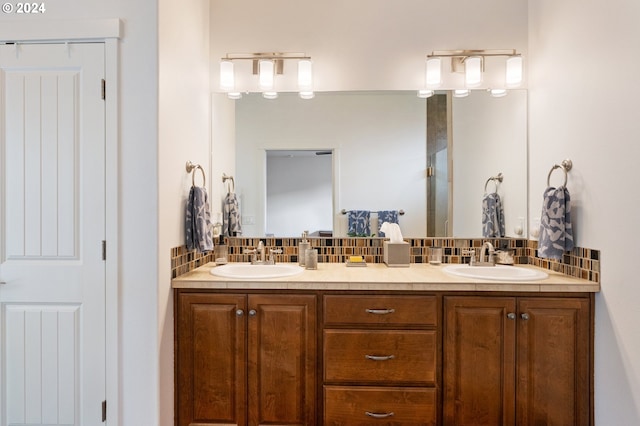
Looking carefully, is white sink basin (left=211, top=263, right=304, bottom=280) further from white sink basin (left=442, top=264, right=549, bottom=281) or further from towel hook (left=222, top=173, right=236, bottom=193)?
white sink basin (left=442, top=264, right=549, bottom=281)

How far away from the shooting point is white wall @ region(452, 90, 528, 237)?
2330mm

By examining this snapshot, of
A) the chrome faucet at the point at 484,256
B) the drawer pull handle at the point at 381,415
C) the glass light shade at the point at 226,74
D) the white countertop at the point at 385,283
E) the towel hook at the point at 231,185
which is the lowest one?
the drawer pull handle at the point at 381,415

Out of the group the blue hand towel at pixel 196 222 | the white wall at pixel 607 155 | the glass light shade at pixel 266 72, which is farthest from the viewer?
the glass light shade at pixel 266 72

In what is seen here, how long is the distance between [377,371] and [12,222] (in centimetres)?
192

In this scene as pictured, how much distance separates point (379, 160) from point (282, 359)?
1.38 metres

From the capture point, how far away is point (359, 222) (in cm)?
240

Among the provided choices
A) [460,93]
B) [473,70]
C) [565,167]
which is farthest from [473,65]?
[565,167]

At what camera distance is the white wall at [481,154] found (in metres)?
2.33

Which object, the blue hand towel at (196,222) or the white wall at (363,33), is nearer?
the blue hand towel at (196,222)

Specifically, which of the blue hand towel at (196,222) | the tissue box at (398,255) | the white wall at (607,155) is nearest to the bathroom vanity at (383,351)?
the white wall at (607,155)

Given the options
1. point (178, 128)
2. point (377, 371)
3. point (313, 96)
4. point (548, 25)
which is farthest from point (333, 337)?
point (548, 25)

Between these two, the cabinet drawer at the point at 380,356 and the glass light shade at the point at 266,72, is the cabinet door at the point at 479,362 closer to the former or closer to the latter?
the cabinet drawer at the point at 380,356

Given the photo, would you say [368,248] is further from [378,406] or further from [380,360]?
[378,406]

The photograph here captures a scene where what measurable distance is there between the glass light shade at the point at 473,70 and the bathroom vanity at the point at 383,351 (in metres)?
1.30
